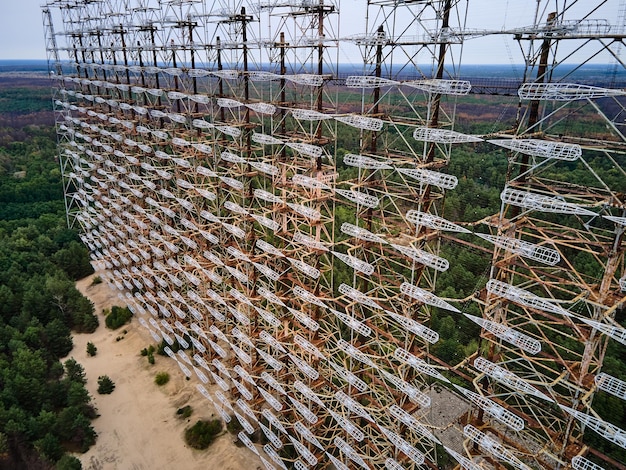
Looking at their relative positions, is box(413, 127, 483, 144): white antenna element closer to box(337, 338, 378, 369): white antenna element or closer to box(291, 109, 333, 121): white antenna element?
box(291, 109, 333, 121): white antenna element

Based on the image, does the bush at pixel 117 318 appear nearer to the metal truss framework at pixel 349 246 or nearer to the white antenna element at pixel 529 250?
the metal truss framework at pixel 349 246

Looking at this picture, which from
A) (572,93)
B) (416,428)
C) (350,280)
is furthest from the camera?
(350,280)

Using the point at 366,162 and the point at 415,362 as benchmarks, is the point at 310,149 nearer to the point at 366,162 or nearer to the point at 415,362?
the point at 366,162

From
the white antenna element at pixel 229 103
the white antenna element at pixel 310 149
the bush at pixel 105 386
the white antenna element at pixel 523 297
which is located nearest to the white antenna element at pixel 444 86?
the white antenna element at pixel 310 149

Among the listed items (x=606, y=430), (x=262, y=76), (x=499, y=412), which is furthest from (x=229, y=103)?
(x=606, y=430)

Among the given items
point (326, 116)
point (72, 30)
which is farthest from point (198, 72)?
point (72, 30)

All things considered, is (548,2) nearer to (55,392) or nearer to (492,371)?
(492,371)
